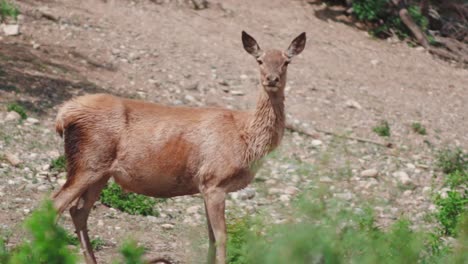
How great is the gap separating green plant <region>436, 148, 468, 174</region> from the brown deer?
545 cm

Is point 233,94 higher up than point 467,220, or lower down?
lower down

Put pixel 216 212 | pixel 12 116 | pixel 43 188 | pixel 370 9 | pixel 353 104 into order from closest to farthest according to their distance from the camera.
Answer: pixel 216 212, pixel 43 188, pixel 12 116, pixel 353 104, pixel 370 9

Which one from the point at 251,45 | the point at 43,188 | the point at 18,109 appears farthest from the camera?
the point at 18,109

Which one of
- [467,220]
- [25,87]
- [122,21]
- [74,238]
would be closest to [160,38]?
[122,21]

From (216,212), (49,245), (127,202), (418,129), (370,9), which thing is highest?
(49,245)

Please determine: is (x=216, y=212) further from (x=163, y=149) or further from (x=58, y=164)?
(x=58, y=164)

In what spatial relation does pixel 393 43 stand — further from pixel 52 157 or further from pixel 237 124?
pixel 237 124

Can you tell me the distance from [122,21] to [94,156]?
9.04 meters

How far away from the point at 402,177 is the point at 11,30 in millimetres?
6592

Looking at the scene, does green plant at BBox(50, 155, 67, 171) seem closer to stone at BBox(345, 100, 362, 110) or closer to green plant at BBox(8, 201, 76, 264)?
stone at BBox(345, 100, 362, 110)

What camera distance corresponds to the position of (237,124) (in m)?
8.47

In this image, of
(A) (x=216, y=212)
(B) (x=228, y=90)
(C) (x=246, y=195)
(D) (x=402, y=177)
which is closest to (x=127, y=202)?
(C) (x=246, y=195)

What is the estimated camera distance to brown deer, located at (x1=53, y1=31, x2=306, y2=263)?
7.95m

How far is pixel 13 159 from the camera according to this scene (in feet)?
34.2
